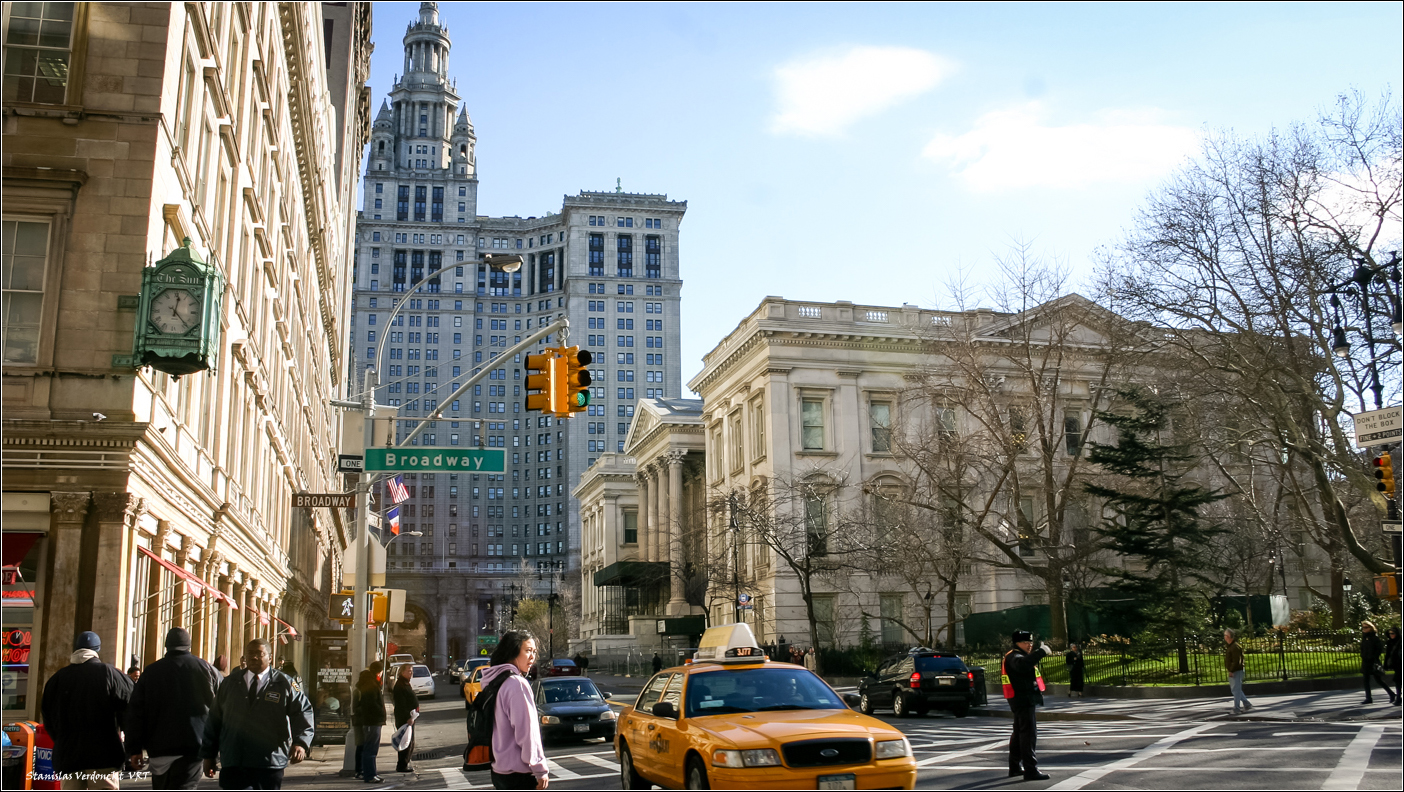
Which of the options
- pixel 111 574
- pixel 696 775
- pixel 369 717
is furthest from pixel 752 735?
pixel 111 574

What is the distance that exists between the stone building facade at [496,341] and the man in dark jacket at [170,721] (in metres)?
135

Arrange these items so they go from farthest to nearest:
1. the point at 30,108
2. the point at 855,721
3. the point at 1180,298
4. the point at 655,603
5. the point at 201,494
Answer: the point at 655,603
the point at 1180,298
the point at 201,494
the point at 30,108
the point at 855,721

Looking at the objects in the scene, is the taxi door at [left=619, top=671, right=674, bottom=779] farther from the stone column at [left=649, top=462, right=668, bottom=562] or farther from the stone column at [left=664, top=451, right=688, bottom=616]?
the stone column at [left=649, top=462, right=668, bottom=562]

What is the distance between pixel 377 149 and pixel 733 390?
126494 mm

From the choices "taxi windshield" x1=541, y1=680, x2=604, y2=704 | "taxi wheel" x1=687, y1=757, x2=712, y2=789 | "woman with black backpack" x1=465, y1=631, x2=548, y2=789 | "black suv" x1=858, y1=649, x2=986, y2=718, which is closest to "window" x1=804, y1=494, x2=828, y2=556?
"black suv" x1=858, y1=649, x2=986, y2=718

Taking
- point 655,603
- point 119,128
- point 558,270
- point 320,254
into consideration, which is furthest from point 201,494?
point 558,270

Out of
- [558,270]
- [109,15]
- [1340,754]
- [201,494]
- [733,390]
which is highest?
[558,270]

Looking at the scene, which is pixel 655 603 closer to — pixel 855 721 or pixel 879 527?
pixel 879 527

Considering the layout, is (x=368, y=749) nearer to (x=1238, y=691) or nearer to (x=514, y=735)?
(x=514, y=735)

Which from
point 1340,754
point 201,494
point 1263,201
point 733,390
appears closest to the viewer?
point 1340,754

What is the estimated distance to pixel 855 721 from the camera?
35.8 ft

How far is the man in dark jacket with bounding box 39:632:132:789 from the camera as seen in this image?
33.1ft

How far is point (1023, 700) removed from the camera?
13.5 m

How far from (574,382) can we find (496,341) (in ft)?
499
